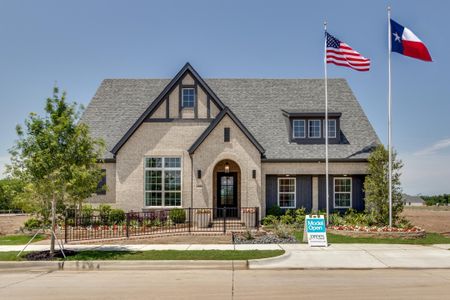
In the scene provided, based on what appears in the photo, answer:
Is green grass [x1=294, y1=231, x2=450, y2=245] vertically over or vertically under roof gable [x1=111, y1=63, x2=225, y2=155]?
under

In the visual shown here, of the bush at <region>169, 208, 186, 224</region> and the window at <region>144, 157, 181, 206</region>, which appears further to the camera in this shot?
the window at <region>144, 157, 181, 206</region>

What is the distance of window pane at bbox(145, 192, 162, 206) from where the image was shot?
24.9m

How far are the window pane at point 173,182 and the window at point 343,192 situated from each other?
30.8ft

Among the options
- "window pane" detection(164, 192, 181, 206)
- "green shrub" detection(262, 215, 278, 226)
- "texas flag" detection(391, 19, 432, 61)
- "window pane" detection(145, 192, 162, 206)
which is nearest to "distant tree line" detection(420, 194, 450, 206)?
"green shrub" detection(262, 215, 278, 226)

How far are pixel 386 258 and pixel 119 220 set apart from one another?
1434 cm

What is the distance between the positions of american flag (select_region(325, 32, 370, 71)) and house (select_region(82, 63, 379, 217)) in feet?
12.7

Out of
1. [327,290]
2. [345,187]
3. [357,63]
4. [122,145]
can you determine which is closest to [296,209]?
[345,187]

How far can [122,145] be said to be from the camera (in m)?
24.8

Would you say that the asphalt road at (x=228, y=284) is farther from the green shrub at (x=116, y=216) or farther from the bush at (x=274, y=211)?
the bush at (x=274, y=211)

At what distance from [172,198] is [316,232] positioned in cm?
1008

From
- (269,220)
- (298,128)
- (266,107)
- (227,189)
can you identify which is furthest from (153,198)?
(298,128)

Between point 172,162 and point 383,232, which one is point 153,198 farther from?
point 383,232

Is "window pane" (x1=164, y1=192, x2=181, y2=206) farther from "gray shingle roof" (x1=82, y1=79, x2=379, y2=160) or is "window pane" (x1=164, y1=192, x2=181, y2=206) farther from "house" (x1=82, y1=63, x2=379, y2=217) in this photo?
"gray shingle roof" (x1=82, y1=79, x2=379, y2=160)

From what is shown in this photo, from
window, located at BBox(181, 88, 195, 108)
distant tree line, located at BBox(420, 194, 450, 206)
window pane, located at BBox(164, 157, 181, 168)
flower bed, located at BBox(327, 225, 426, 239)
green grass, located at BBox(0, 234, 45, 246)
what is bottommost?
distant tree line, located at BBox(420, 194, 450, 206)
